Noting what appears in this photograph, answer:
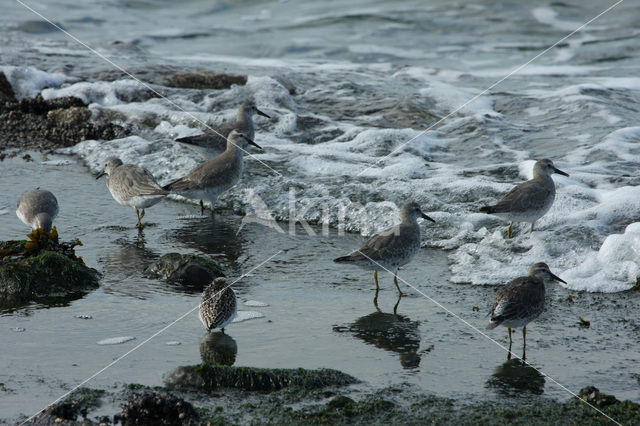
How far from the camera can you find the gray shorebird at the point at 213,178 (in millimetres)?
8916

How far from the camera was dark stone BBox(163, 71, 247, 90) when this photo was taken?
14.5 m

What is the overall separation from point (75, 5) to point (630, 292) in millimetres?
21765

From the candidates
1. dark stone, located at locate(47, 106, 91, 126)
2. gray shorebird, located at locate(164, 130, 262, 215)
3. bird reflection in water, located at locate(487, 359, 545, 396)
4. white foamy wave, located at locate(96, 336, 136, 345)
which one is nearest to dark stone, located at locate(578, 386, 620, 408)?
bird reflection in water, located at locate(487, 359, 545, 396)

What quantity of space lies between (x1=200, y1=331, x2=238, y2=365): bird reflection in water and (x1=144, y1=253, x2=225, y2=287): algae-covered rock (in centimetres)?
113

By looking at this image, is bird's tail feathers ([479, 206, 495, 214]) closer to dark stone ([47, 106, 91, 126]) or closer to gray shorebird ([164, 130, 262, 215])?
gray shorebird ([164, 130, 262, 215])

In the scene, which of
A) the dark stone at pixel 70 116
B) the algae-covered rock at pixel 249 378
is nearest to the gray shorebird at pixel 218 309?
the algae-covered rock at pixel 249 378

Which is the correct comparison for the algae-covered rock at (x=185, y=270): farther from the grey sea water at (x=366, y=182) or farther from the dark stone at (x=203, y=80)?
the dark stone at (x=203, y=80)

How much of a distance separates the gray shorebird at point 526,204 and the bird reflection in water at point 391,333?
210cm

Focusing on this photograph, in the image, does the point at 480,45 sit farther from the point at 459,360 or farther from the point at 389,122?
the point at 459,360

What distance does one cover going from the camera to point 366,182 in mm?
9477

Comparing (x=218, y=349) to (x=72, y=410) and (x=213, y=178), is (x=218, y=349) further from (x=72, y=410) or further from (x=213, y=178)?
(x=213, y=178)

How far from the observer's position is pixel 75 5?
23.8 metres

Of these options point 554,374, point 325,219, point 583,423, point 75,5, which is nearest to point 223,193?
point 325,219

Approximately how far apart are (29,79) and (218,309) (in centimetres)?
1039
